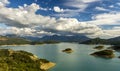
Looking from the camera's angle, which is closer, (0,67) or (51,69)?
(0,67)

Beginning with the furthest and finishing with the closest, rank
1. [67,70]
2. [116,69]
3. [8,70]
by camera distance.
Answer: [116,69], [67,70], [8,70]

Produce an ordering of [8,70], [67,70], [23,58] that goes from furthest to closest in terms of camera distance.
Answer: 1. [23,58]
2. [67,70]
3. [8,70]

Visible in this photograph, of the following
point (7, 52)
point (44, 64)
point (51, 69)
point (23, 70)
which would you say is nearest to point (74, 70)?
point (51, 69)

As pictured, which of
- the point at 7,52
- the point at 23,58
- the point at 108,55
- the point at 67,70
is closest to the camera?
the point at 67,70

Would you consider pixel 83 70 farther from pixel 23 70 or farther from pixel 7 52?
pixel 7 52

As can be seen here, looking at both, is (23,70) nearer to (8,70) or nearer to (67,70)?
(8,70)

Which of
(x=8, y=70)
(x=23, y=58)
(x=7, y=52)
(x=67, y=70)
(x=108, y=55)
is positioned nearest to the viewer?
(x=8, y=70)

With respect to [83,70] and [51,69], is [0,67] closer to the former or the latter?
[51,69]

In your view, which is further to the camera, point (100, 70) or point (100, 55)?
point (100, 55)

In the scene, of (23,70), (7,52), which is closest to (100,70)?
(23,70)
